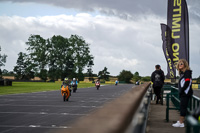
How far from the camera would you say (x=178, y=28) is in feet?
55.9

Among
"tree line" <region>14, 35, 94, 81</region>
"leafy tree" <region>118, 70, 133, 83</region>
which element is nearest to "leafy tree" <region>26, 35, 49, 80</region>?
"tree line" <region>14, 35, 94, 81</region>

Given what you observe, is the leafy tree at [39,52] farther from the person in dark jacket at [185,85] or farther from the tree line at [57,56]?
the person in dark jacket at [185,85]

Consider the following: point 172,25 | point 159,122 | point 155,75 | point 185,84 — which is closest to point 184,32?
point 172,25

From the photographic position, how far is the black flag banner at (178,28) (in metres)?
16.8

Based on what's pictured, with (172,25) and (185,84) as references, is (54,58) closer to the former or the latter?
(172,25)

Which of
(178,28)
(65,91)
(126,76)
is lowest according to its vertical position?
(65,91)

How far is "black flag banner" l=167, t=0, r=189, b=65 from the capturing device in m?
16.8

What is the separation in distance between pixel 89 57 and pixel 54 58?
12535 mm

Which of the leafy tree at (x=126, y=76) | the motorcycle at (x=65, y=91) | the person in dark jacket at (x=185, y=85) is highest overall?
the leafy tree at (x=126, y=76)

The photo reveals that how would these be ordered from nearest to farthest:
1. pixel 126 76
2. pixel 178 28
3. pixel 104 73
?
pixel 178 28 → pixel 126 76 → pixel 104 73

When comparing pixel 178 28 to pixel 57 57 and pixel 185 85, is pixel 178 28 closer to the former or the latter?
pixel 185 85

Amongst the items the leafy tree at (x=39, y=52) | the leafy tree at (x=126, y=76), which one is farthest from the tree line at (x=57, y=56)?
the leafy tree at (x=126, y=76)

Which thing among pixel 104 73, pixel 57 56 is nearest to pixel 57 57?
pixel 57 56

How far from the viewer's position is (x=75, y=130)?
1479mm
